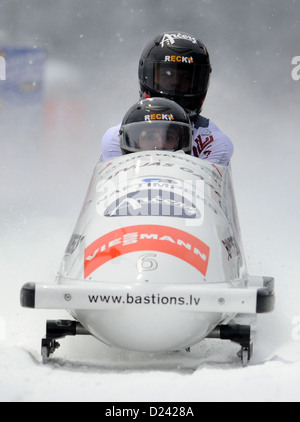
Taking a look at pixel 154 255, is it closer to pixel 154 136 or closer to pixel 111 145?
pixel 154 136

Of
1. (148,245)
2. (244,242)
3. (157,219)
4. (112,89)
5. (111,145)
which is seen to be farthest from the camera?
(112,89)

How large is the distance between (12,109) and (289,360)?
717 cm

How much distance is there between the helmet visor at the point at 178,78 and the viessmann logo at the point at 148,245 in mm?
2965

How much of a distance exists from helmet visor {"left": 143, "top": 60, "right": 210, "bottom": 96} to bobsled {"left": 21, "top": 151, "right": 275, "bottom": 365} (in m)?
2.30

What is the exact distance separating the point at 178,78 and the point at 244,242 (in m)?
1.45

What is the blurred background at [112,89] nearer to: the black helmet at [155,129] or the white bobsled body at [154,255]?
the black helmet at [155,129]

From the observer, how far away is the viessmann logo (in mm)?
4293

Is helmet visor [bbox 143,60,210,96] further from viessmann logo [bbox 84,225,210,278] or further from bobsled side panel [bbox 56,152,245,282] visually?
viessmann logo [bbox 84,225,210,278]

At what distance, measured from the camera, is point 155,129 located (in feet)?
17.6

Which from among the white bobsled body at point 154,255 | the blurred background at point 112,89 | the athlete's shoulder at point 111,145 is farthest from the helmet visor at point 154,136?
the blurred background at point 112,89

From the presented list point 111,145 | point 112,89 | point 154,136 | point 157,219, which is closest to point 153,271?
point 157,219

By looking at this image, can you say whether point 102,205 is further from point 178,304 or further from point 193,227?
point 178,304

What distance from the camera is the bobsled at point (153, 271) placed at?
161 inches
